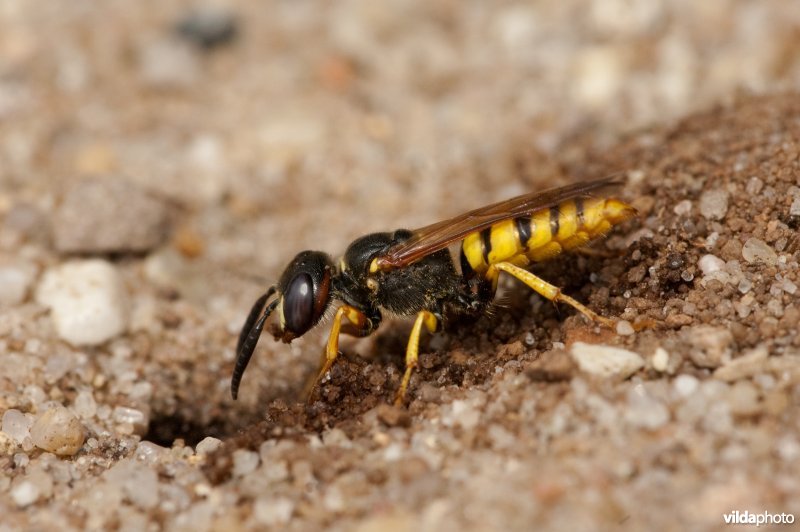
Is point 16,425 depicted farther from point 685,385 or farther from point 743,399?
point 743,399

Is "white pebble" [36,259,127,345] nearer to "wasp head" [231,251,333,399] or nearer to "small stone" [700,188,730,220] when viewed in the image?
"wasp head" [231,251,333,399]

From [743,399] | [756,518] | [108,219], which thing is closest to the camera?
[756,518]

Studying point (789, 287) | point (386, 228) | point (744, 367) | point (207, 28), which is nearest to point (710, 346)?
point (744, 367)

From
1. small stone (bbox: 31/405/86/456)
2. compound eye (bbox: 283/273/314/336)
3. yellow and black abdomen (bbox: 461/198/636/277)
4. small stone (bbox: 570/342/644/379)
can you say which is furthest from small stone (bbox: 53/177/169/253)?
small stone (bbox: 570/342/644/379)

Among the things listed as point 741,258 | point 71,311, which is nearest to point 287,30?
point 71,311

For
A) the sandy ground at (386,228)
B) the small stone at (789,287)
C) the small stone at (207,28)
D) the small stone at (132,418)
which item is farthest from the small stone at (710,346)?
the small stone at (207,28)
